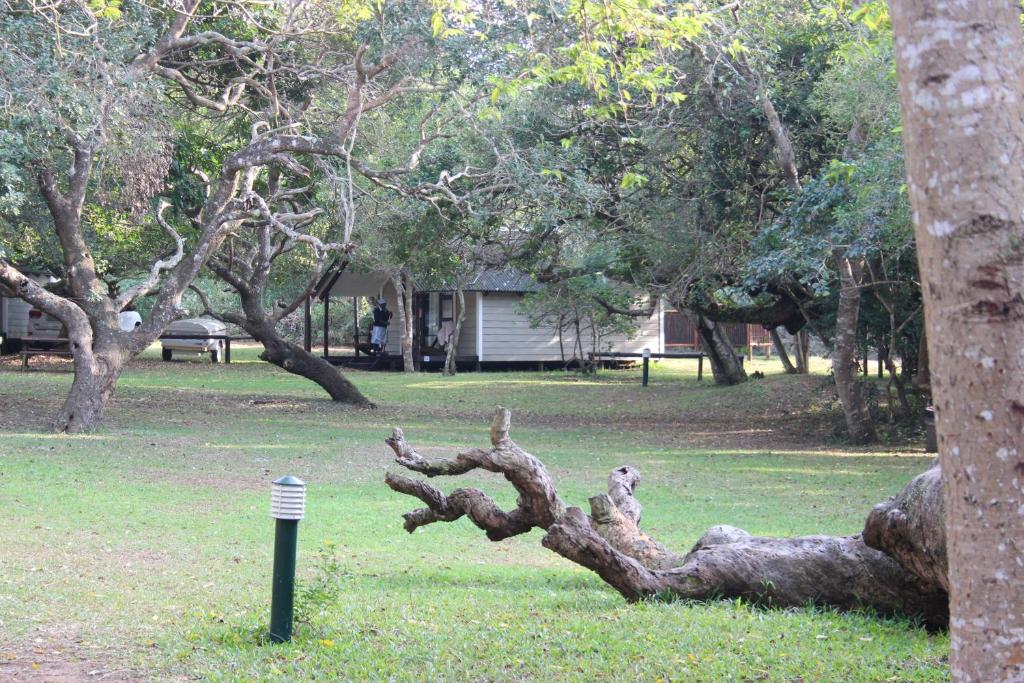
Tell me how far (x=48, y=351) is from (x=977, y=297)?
3315 centimetres

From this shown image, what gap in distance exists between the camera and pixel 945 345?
2.98 meters

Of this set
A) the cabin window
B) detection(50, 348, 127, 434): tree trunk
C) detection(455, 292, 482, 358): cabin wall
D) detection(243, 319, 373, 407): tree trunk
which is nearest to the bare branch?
detection(50, 348, 127, 434): tree trunk

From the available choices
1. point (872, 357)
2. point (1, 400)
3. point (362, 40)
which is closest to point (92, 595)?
point (362, 40)

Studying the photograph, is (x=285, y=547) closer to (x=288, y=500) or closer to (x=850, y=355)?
(x=288, y=500)

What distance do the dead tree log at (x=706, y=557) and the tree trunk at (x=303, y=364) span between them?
17.5 m

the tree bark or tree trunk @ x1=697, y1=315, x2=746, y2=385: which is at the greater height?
tree trunk @ x1=697, y1=315, x2=746, y2=385

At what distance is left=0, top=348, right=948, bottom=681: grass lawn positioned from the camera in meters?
5.41

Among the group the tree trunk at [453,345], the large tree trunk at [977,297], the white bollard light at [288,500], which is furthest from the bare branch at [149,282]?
the tree trunk at [453,345]

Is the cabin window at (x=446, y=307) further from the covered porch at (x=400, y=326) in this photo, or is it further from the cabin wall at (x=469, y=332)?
the cabin wall at (x=469, y=332)

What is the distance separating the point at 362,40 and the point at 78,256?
6055 mm

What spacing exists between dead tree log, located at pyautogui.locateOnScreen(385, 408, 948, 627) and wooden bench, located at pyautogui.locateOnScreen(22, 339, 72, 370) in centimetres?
2753

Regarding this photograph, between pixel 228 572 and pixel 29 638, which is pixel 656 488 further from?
pixel 29 638

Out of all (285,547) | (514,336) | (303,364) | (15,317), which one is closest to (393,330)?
(514,336)

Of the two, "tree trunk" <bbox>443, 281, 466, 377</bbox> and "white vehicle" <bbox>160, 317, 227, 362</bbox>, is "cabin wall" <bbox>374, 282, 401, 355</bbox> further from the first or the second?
"white vehicle" <bbox>160, 317, 227, 362</bbox>
